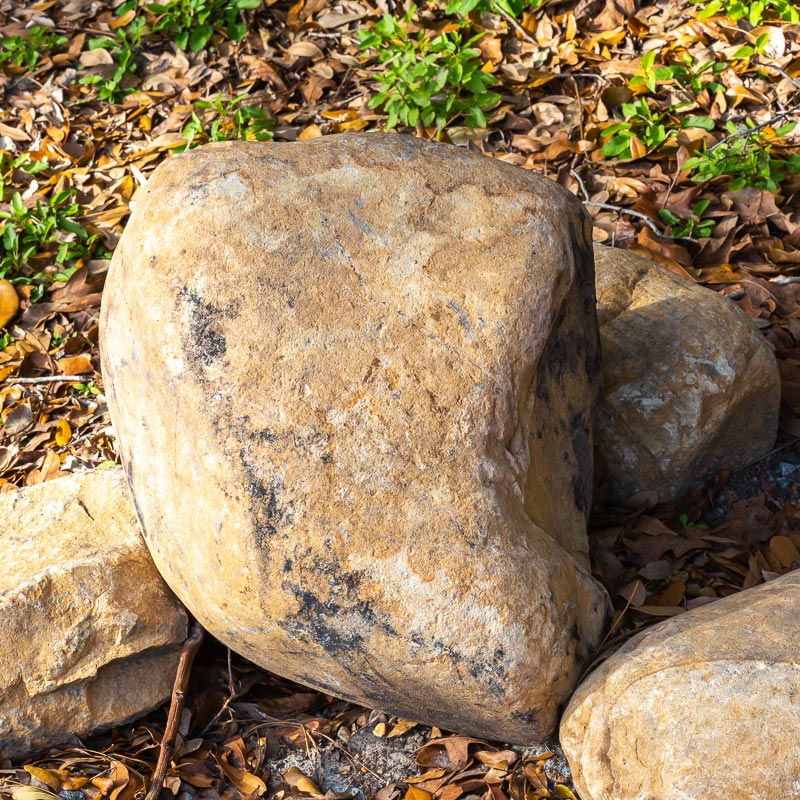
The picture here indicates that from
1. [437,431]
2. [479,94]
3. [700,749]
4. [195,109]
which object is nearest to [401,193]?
[437,431]

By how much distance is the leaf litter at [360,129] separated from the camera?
2.50 meters

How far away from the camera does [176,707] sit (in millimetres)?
2525

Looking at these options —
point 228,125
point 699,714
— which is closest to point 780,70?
point 228,125

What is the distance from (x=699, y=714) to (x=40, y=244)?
126 inches

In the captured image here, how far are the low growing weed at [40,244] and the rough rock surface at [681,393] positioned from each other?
2219 millimetres

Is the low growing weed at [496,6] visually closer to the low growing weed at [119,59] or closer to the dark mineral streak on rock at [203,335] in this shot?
the low growing weed at [119,59]

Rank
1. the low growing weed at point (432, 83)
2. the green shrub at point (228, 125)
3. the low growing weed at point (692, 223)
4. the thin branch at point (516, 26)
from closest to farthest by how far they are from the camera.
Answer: the low growing weed at point (692, 223)
the low growing weed at point (432, 83)
the green shrub at point (228, 125)
the thin branch at point (516, 26)

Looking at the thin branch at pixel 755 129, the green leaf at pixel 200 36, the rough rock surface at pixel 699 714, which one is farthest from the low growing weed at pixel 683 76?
the rough rock surface at pixel 699 714

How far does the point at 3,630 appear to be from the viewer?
2.43m

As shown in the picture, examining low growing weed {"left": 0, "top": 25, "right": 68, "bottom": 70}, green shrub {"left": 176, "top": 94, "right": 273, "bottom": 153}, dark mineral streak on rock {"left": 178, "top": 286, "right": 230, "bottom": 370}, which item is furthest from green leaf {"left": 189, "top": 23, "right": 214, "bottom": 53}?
dark mineral streak on rock {"left": 178, "top": 286, "right": 230, "bottom": 370}

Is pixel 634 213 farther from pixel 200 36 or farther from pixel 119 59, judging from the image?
pixel 119 59

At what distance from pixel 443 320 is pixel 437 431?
0.26 m

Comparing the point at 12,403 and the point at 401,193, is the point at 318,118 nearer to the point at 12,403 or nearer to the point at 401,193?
the point at 12,403

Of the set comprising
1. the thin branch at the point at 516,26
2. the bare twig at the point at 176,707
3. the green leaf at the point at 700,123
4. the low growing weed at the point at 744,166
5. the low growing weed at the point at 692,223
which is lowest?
the bare twig at the point at 176,707
